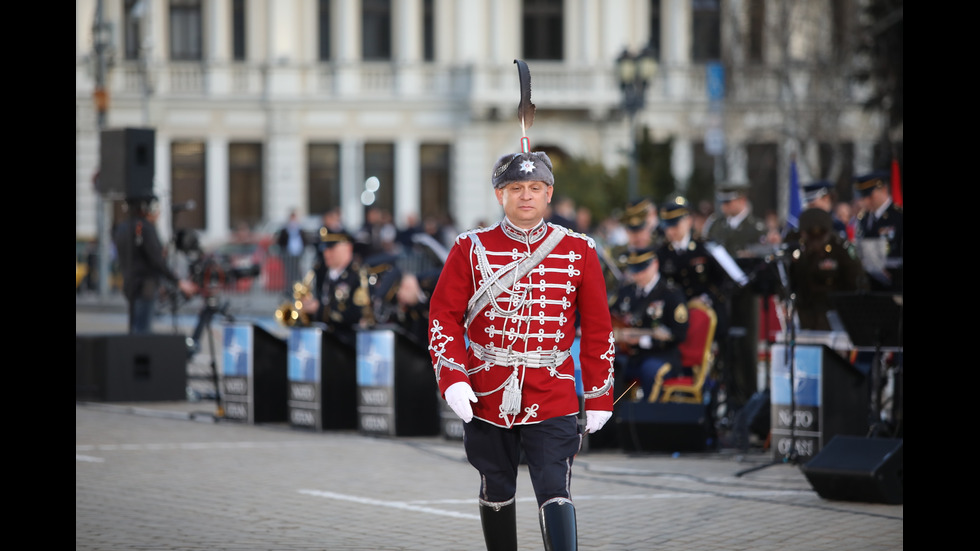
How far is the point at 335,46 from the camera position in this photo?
45.8m

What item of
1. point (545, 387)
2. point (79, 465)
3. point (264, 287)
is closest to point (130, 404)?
point (79, 465)

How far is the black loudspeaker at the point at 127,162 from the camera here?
1591 centimetres

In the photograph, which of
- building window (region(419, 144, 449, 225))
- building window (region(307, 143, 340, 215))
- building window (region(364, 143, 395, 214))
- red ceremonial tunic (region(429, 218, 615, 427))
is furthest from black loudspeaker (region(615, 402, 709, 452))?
building window (region(419, 144, 449, 225))

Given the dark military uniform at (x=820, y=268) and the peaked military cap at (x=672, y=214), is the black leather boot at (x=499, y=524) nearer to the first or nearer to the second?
the dark military uniform at (x=820, y=268)

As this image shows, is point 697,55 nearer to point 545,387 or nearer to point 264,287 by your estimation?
point 264,287

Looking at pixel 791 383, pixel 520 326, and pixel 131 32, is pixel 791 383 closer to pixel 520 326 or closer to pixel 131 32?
pixel 520 326

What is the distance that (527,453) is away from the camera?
6656 millimetres

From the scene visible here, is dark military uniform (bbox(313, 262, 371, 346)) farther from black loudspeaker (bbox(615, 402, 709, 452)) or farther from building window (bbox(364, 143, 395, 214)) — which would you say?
building window (bbox(364, 143, 395, 214))

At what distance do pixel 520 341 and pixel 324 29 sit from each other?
40472 millimetres

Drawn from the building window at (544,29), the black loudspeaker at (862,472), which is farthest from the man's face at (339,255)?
the building window at (544,29)

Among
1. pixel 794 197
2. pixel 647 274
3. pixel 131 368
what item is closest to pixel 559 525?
pixel 647 274

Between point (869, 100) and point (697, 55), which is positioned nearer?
point (869, 100)
